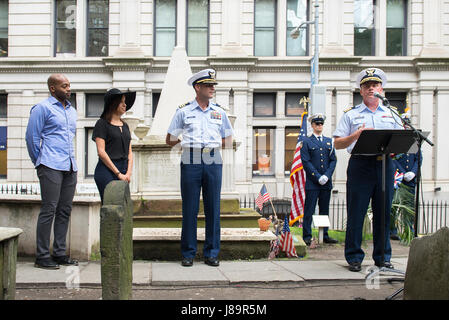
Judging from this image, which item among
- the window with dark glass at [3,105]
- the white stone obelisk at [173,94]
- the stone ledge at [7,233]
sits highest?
the window with dark glass at [3,105]

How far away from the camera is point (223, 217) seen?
730cm

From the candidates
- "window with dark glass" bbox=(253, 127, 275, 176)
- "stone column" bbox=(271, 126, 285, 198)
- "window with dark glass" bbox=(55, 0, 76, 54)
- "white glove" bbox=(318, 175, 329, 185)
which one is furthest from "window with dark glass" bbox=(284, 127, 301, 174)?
"white glove" bbox=(318, 175, 329, 185)

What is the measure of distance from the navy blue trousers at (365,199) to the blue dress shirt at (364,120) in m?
0.30

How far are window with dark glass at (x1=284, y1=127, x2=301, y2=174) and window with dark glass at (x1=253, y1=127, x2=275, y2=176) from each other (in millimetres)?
576

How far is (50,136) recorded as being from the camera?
5.54m

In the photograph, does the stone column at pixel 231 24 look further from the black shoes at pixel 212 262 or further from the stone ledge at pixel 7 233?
the stone ledge at pixel 7 233

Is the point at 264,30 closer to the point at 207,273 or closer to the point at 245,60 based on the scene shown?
the point at 245,60

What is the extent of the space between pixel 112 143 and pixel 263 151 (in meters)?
14.5

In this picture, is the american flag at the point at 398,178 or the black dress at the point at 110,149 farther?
the american flag at the point at 398,178

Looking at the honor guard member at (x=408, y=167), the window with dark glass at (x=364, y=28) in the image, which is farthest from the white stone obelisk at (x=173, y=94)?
the window with dark glass at (x=364, y=28)

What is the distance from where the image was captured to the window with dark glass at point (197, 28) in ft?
66.1

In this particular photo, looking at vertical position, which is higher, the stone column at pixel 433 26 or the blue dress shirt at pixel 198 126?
the stone column at pixel 433 26

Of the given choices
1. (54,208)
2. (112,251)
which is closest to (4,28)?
(54,208)
